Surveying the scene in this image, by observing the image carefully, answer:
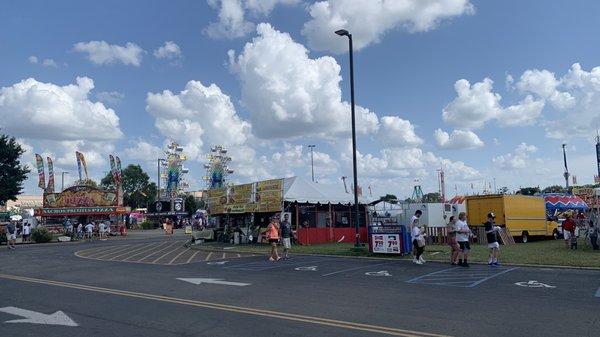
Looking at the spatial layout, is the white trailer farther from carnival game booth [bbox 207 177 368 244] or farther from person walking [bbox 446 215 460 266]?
person walking [bbox 446 215 460 266]

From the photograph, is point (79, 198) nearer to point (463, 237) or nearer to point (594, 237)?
point (463, 237)

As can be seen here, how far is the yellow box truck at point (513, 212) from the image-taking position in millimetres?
26719

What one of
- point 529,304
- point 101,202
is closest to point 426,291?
point 529,304

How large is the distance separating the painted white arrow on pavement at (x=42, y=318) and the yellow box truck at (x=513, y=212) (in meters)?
22.5

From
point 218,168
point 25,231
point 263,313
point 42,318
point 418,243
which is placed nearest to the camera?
point 42,318

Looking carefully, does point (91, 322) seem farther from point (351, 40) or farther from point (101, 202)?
point (101, 202)

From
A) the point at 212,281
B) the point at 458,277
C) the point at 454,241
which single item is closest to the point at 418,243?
the point at 454,241

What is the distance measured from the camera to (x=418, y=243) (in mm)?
16766

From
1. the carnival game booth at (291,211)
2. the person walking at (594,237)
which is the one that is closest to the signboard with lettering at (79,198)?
the carnival game booth at (291,211)

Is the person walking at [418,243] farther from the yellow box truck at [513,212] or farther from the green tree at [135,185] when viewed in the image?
the green tree at [135,185]

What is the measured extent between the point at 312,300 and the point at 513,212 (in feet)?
65.0

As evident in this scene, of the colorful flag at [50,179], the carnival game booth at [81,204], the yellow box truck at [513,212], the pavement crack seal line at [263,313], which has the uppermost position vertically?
the colorful flag at [50,179]

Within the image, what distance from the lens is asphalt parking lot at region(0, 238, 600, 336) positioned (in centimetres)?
777

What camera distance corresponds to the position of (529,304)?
941 centimetres
